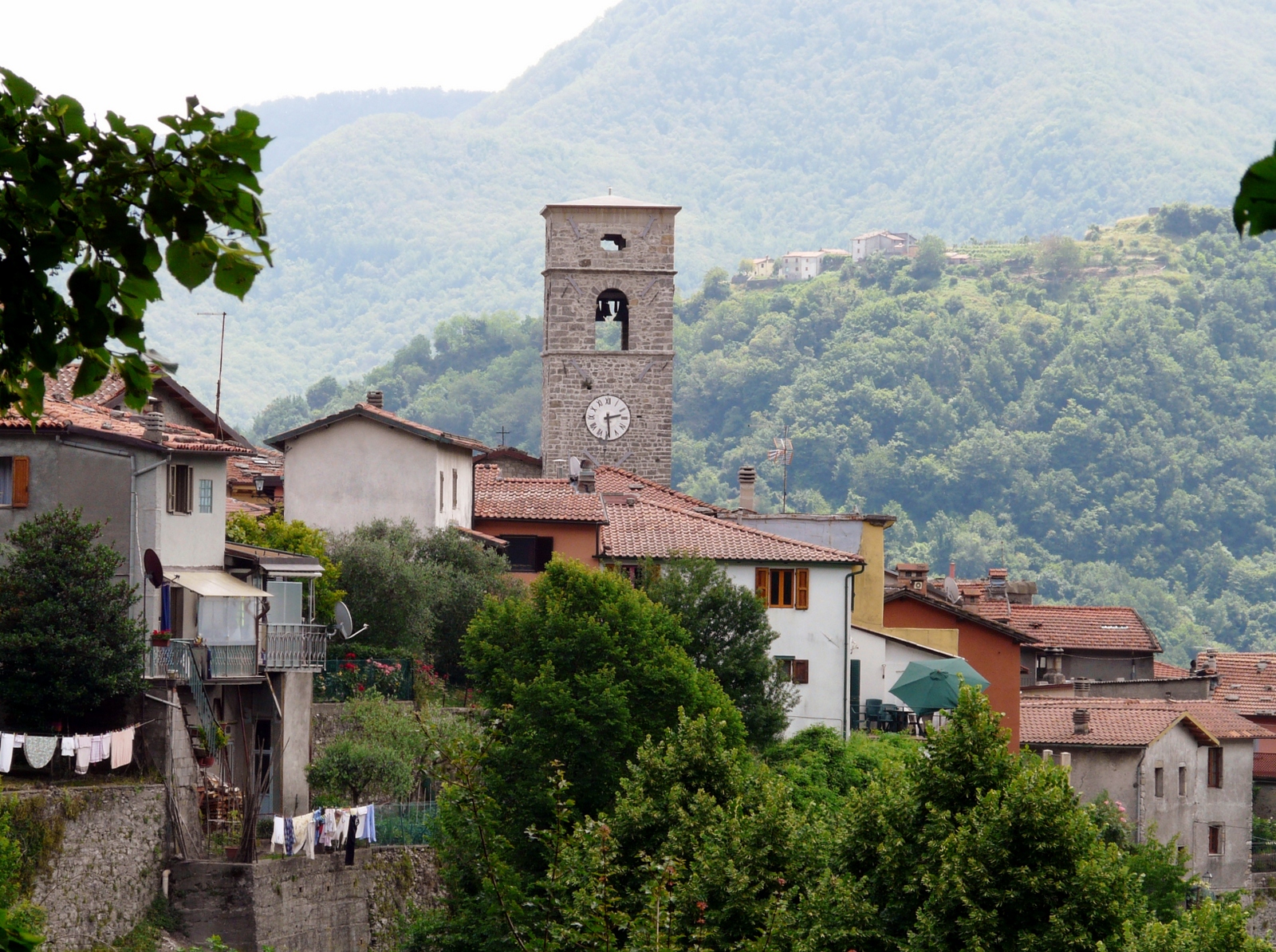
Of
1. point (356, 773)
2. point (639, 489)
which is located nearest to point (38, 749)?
point (356, 773)

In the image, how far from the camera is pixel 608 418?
6038 cm

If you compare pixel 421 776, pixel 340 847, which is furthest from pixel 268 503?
pixel 340 847

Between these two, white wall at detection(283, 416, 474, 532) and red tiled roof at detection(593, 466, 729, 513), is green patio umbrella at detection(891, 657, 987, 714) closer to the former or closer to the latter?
red tiled roof at detection(593, 466, 729, 513)

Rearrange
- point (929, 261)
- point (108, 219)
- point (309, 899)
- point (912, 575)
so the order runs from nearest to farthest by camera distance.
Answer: point (108, 219)
point (309, 899)
point (912, 575)
point (929, 261)

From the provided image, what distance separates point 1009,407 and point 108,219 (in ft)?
468

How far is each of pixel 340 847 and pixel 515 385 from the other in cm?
12209

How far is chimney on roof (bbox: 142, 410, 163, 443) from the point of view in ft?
94.6

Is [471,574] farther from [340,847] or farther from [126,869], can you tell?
[126,869]

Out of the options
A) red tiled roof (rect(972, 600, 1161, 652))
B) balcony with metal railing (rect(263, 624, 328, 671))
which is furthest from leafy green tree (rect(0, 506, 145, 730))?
red tiled roof (rect(972, 600, 1161, 652))

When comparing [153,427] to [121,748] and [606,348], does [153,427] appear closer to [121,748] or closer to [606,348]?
[121,748]

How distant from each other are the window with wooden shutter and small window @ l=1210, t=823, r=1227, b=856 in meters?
15.2

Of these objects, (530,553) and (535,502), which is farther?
(535,502)

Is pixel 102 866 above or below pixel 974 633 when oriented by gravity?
below

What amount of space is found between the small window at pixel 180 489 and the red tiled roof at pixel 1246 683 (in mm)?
35634
